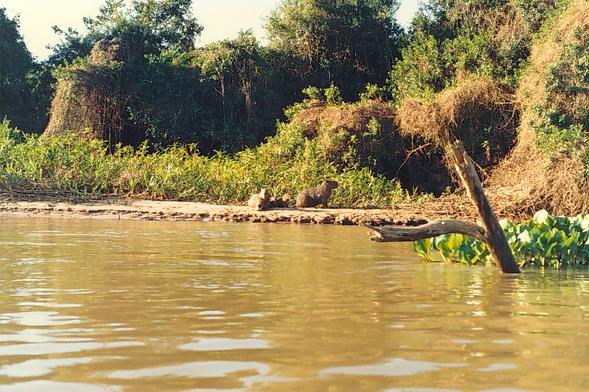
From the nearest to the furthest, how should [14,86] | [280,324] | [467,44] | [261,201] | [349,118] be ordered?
[280,324]
[261,201]
[349,118]
[467,44]
[14,86]

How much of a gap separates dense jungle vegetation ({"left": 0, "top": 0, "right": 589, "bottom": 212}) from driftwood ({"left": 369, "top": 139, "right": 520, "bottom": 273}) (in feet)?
28.2

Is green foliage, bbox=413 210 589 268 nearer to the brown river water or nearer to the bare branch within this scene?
the brown river water

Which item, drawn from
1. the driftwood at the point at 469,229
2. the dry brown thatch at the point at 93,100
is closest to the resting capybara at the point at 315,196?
the dry brown thatch at the point at 93,100

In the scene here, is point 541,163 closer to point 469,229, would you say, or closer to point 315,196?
point 315,196

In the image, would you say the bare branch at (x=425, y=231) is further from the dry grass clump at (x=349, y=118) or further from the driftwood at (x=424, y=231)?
the dry grass clump at (x=349, y=118)

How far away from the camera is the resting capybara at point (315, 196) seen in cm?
1792

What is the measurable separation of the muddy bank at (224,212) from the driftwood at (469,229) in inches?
271

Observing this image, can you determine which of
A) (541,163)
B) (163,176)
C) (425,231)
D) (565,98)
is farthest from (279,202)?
(425,231)

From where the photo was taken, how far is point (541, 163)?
57.0 feet

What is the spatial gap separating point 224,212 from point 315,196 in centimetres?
220

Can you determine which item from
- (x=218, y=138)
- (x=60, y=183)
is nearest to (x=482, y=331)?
(x=60, y=183)

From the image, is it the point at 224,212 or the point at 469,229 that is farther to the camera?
the point at 224,212

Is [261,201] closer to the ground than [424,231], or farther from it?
farther from it

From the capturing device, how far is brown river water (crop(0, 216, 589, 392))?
12.5ft
